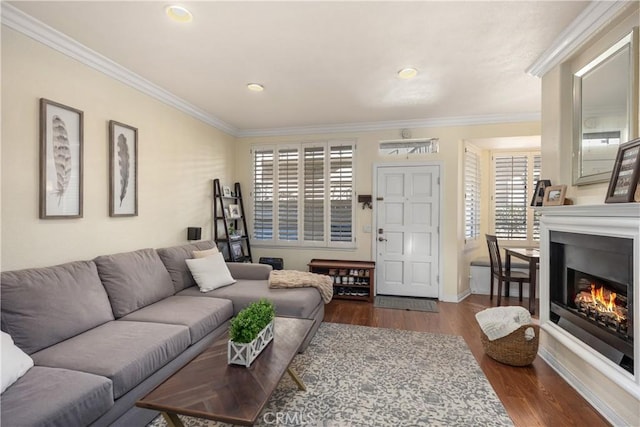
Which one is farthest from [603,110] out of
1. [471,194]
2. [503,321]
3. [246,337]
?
[246,337]

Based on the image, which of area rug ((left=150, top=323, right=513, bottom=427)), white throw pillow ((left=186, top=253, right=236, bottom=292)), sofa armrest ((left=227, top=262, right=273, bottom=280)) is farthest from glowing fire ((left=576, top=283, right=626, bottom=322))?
white throw pillow ((left=186, top=253, right=236, bottom=292))

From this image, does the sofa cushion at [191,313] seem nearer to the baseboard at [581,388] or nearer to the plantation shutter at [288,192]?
the plantation shutter at [288,192]

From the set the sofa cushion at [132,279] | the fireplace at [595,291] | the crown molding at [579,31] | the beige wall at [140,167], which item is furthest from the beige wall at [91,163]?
the fireplace at [595,291]

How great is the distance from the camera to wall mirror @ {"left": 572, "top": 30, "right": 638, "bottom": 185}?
Result: 1879 mm

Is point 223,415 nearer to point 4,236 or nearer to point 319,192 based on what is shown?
point 4,236

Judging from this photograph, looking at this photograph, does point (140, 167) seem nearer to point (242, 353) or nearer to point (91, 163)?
point (91, 163)

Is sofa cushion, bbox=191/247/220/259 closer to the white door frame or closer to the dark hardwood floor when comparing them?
the dark hardwood floor

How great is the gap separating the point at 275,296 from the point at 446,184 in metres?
2.97

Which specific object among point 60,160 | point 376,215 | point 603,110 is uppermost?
point 603,110

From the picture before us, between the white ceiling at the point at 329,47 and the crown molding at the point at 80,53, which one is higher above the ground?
the white ceiling at the point at 329,47

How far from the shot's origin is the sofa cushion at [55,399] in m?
1.24

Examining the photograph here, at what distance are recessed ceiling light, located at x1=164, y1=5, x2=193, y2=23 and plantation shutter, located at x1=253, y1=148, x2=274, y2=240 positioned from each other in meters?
2.92

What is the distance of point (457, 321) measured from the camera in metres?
3.59

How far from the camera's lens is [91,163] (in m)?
2.59
